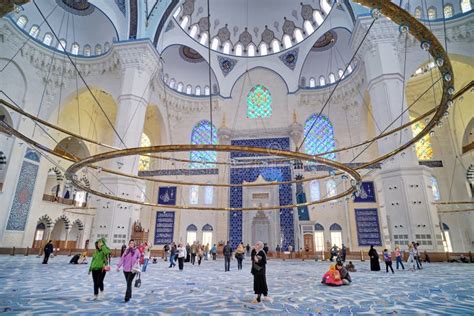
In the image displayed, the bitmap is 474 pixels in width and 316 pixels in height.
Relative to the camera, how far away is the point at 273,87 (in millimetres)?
21750

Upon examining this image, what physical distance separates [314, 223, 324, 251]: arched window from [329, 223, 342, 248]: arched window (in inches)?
23.4

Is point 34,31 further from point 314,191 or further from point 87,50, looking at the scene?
point 314,191

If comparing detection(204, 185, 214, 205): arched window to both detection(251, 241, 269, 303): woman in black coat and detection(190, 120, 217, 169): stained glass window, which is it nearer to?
detection(190, 120, 217, 169): stained glass window

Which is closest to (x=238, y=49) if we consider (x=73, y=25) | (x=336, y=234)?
(x=73, y=25)

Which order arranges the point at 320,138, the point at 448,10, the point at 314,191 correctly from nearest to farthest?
the point at 448,10
the point at 314,191
the point at 320,138

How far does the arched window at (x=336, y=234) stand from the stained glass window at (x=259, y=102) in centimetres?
923

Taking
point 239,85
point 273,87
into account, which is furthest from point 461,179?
point 239,85

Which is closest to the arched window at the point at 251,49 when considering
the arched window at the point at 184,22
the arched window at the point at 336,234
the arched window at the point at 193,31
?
the arched window at the point at 193,31

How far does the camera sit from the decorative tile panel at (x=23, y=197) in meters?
14.2

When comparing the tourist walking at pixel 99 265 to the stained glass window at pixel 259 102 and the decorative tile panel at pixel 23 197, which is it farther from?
the stained glass window at pixel 259 102

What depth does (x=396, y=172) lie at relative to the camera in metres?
11.4

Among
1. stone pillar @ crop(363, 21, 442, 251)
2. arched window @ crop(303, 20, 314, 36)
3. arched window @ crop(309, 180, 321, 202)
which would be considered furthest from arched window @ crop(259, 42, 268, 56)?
arched window @ crop(309, 180, 321, 202)

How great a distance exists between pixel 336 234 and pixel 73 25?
20805 mm

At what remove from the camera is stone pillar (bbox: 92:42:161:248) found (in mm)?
12680
